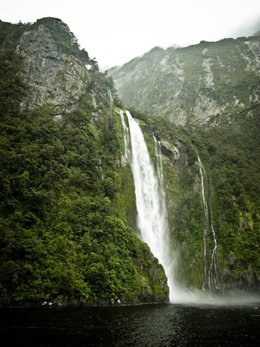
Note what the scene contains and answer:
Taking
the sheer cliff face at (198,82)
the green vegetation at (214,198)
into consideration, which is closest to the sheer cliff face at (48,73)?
the green vegetation at (214,198)

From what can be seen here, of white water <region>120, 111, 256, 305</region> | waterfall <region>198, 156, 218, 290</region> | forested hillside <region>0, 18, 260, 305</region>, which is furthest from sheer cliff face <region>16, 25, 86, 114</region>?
waterfall <region>198, 156, 218, 290</region>

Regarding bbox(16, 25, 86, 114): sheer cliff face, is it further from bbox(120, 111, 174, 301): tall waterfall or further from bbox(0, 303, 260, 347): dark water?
bbox(0, 303, 260, 347): dark water

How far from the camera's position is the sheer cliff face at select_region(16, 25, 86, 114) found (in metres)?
34.2

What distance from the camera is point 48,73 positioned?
123ft

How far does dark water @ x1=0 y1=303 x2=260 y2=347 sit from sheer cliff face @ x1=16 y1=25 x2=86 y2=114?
1067 inches

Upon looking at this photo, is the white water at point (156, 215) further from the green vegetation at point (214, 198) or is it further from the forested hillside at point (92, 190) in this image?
the green vegetation at point (214, 198)

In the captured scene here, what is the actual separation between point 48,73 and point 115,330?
3816 cm

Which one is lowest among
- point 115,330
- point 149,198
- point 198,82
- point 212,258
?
point 115,330

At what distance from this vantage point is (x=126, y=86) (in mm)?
116750

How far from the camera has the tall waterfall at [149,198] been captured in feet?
105

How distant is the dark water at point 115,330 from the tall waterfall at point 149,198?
16.8m

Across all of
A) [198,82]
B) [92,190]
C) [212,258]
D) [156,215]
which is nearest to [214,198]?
[212,258]

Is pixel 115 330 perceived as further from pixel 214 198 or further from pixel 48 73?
pixel 48 73

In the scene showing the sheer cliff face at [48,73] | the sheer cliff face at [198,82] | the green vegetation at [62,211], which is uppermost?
the sheer cliff face at [198,82]
